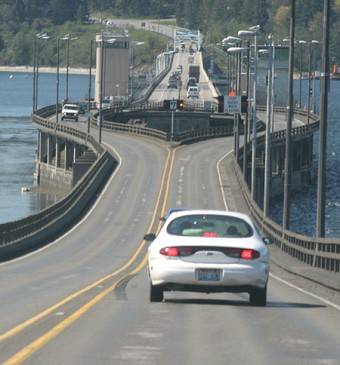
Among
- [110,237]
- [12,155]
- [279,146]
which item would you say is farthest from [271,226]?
[12,155]

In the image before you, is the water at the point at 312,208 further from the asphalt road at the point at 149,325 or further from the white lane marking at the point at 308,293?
the white lane marking at the point at 308,293

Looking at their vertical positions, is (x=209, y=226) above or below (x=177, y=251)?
above

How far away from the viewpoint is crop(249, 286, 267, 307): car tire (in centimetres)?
2130

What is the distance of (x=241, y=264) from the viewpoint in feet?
68.5

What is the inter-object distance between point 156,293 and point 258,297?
1.50 m

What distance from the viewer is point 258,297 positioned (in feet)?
70.3

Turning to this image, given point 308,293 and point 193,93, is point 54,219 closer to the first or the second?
point 308,293

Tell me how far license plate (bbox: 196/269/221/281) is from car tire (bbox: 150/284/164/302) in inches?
30.9

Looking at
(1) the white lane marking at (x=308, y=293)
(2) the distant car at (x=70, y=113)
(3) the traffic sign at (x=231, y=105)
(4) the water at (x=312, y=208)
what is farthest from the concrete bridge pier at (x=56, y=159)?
(1) the white lane marking at (x=308, y=293)

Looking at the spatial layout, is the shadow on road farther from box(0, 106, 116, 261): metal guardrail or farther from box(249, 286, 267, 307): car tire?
box(0, 106, 116, 261): metal guardrail

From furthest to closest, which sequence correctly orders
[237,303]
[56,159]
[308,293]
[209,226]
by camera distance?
1. [56,159]
2. [308,293]
3. [237,303]
4. [209,226]

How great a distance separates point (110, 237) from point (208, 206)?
12.9 meters

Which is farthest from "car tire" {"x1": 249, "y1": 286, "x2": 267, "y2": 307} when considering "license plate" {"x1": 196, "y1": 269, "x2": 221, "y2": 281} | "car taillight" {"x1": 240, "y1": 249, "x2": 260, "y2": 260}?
"license plate" {"x1": 196, "y1": 269, "x2": 221, "y2": 281}

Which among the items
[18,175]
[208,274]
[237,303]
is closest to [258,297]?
[237,303]
